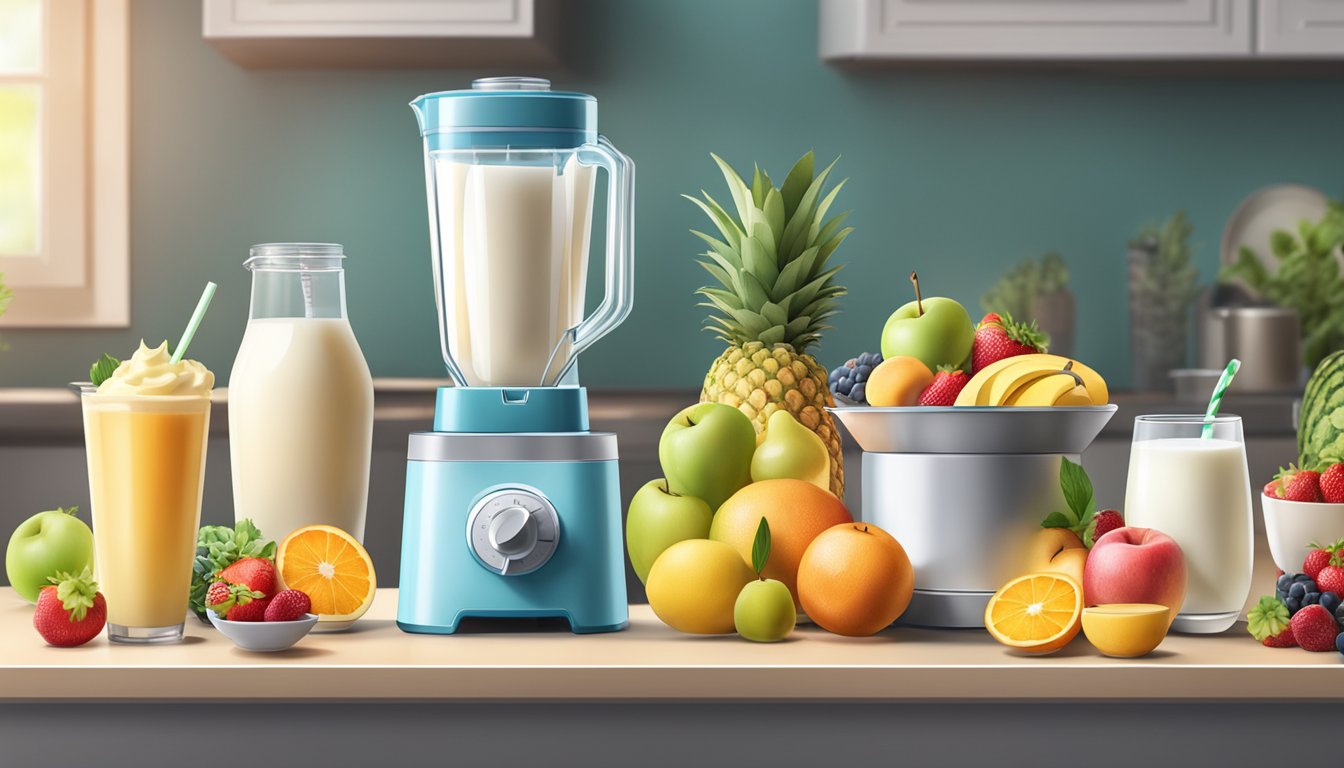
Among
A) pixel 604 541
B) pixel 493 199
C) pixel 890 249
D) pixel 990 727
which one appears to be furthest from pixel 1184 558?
pixel 890 249

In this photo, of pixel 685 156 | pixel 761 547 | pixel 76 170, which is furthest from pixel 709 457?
pixel 76 170

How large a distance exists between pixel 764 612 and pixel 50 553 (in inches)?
22.8

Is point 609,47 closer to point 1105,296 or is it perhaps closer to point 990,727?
point 1105,296

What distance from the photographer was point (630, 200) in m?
1.07

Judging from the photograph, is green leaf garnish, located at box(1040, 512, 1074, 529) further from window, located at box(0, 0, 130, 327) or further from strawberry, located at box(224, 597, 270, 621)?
window, located at box(0, 0, 130, 327)

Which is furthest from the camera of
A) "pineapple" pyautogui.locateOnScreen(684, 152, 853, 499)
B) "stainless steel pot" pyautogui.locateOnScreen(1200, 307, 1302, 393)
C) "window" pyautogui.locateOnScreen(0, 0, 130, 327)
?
"window" pyautogui.locateOnScreen(0, 0, 130, 327)

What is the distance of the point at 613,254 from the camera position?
3.49ft

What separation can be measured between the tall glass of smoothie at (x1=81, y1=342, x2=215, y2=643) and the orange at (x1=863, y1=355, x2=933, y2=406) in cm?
50

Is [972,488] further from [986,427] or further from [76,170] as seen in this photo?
[76,170]

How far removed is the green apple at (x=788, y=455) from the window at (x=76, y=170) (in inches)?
98.7

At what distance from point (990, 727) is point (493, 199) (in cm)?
57

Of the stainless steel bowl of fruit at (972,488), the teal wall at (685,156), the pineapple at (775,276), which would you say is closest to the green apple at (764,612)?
the stainless steel bowl of fruit at (972,488)

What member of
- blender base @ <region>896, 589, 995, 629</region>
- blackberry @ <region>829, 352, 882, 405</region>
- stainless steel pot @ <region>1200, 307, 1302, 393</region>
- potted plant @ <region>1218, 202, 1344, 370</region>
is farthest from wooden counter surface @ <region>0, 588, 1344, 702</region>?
potted plant @ <region>1218, 202, 1344, 370</region>

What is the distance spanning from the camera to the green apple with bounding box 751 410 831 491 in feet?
3.69
